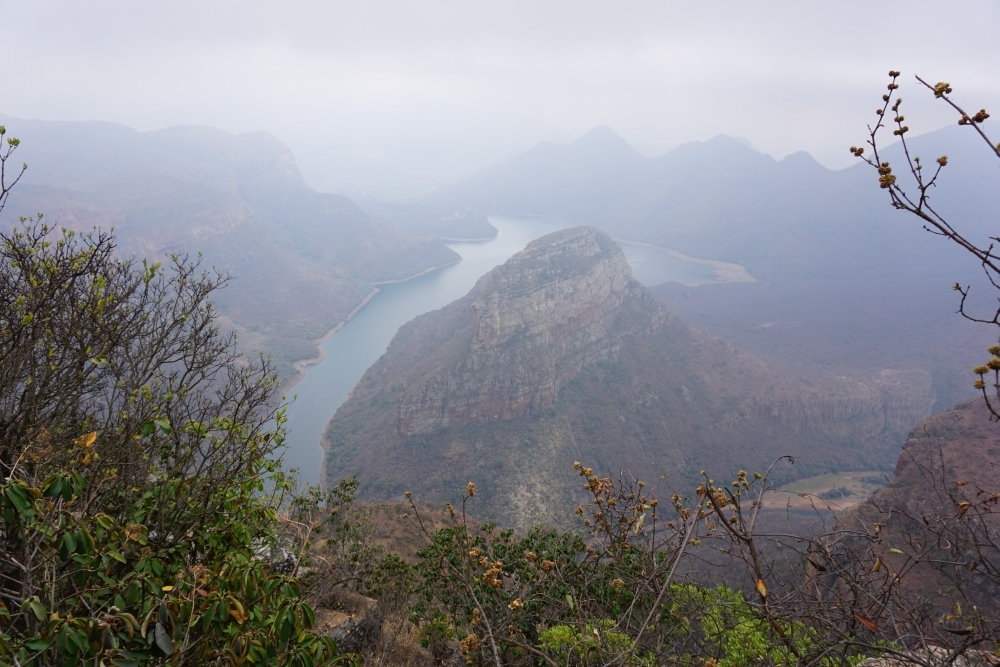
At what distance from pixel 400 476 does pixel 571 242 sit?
108ft

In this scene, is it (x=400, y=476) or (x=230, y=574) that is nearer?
(x=230, y=574)

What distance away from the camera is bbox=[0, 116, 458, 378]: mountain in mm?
78950

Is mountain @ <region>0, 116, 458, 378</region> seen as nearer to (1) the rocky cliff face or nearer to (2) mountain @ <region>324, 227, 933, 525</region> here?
(2) mountain @ <region>324, 227, 933, 525</region>

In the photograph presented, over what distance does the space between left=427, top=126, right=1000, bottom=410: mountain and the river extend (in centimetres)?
1670

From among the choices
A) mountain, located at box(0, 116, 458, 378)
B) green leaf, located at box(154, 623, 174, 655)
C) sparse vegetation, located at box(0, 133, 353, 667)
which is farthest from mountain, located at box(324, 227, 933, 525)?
green leaf, located at box(154, 623, 174, 655)

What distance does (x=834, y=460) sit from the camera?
153 feet

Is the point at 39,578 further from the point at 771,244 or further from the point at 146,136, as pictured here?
the point at 146,136

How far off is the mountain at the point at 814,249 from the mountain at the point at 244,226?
63.6m

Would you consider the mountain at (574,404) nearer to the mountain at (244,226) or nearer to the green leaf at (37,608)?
the mountain at (244,226)

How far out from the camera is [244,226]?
10288 cm

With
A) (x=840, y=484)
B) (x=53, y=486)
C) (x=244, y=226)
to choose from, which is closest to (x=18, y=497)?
(x=53, y=486)

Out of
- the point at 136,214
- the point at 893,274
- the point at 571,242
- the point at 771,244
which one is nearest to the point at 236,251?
the point at 136,214

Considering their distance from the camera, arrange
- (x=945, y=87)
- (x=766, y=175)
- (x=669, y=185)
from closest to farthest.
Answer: (x=945, y=87), (x=766, y=175), (x=669, y=185)

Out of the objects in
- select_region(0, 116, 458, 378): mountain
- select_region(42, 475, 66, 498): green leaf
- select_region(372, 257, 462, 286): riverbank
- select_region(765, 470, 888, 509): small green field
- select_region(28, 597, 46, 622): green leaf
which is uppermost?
select_region(0, 116, 458, 378): mountain
